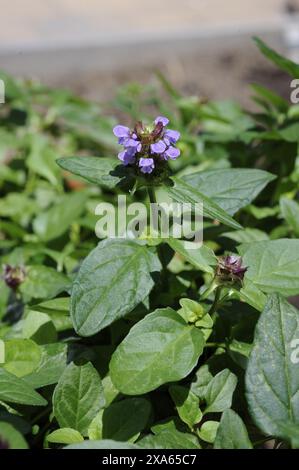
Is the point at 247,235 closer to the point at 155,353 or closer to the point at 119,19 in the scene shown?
the point at 155,353

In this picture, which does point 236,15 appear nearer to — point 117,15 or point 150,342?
point 117,15

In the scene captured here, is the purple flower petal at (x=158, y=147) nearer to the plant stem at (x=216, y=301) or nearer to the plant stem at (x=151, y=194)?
the plant stem at (x=151, y=194)

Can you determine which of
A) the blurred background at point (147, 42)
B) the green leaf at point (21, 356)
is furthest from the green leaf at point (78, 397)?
the blurred background at point (147, 42)

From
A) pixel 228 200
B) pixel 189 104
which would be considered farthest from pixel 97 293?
pixel 189 104

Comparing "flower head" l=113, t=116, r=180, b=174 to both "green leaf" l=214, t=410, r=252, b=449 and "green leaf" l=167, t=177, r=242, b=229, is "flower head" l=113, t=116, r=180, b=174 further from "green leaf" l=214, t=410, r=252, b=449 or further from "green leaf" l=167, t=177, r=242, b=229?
"green leaf" l=214, t=410, r=252, b=449

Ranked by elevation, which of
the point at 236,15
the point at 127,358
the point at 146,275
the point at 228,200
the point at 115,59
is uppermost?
the point at 236,15

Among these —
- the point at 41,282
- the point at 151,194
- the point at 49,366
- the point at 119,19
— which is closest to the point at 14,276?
the point at 41,282
